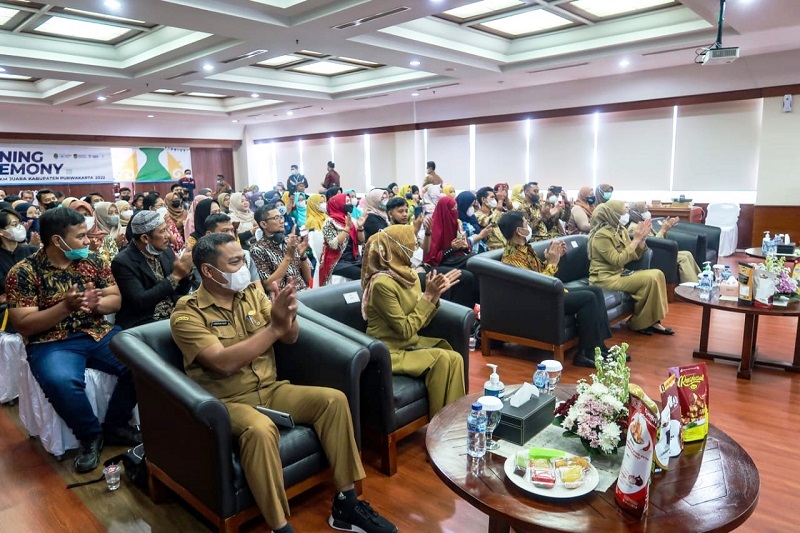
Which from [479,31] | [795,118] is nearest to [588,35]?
[479,31]

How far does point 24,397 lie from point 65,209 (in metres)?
1.06

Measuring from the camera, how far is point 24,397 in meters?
2.88

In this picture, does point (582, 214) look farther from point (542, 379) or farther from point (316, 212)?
point (542, 379)

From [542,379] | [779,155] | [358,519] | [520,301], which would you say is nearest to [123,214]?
[520,301]

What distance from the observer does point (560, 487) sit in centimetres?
153

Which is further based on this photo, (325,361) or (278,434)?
(325,361)

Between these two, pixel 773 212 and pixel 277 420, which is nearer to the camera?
pixel 277 420

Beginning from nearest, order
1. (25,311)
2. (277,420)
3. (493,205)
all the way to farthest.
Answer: (277,420) → (25,311) → (493,205)

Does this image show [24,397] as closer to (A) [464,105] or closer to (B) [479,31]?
(B) [479,31]

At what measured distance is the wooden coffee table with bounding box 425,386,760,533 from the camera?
1.39 metres

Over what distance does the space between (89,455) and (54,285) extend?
2.82ft

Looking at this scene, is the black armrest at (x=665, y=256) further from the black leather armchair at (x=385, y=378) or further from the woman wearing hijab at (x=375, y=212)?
the black leather armchair at (x=385, y=378)

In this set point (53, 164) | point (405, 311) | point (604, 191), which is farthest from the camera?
point (53, 164)

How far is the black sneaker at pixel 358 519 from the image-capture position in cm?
207
